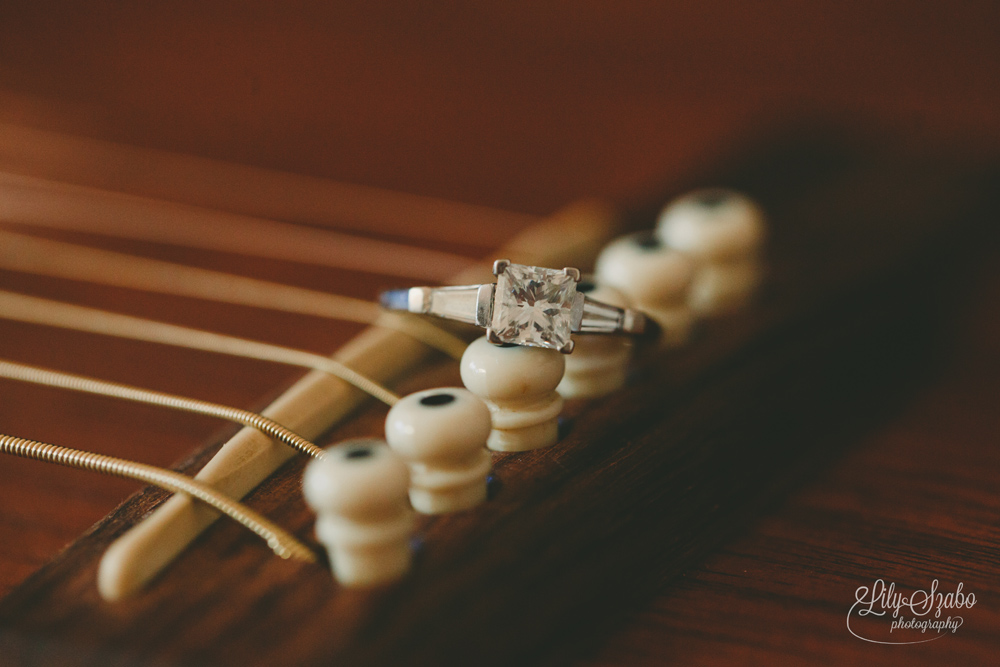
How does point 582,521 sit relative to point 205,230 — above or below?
below

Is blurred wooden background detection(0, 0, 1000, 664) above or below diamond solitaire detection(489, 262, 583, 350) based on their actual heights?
above

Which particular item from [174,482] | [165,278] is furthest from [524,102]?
[174,482]

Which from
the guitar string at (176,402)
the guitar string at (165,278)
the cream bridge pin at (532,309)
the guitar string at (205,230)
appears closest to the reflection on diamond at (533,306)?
the cream bridge pin at (532,309)

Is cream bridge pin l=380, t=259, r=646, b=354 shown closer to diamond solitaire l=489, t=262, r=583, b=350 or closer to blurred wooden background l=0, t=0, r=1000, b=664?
diamond solitaire l=489, t=262, r=583, b=350

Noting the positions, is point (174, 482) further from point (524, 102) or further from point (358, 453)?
point (524, 102)

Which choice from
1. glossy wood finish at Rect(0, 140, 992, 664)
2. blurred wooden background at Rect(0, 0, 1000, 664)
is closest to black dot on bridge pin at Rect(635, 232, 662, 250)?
glossy wood finish at Rect(0, 140, 992, 664)

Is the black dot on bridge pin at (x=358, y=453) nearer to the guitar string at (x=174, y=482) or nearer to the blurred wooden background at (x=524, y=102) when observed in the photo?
the guitar string at (x=174, y=482)

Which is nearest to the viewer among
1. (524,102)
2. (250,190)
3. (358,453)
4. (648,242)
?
(358,453)
